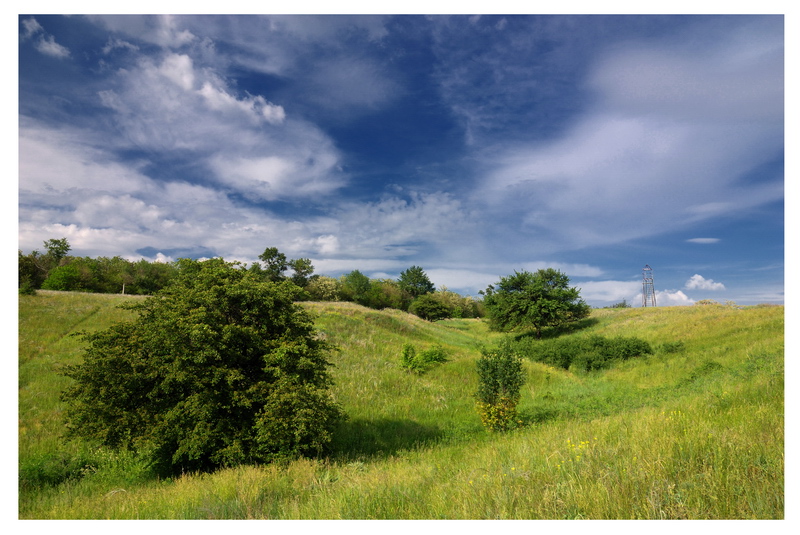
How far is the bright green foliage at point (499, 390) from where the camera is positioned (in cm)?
1329

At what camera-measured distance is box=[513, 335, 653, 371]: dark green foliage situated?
26.5 m

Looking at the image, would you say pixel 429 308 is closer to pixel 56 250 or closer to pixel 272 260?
pixel 272 260

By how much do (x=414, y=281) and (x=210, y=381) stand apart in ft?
348

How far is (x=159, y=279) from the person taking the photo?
6875 centimetres

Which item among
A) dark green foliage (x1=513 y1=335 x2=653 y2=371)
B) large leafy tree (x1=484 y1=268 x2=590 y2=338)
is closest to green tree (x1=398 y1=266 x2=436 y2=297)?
large leafy tree (x1=484 y1=268 x2=590 y2=338)

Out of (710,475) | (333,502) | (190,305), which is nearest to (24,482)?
(190,305)

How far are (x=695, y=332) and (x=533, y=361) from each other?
1366cm

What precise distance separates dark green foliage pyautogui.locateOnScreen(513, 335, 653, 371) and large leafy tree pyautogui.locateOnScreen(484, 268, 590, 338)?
16.2m

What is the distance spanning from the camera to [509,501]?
422 centimetres

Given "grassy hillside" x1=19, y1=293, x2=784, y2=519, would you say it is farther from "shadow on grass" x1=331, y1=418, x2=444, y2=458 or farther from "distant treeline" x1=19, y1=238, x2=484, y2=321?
"distant treeline" x1=19, y1=238, x2=484, y2=321

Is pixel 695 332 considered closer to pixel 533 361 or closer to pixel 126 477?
pixel 533 361

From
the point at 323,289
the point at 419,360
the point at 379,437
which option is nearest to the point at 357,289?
the point at 323,289

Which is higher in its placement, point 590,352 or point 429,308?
point 429,308

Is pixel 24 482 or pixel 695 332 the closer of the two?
pixel 24 482
